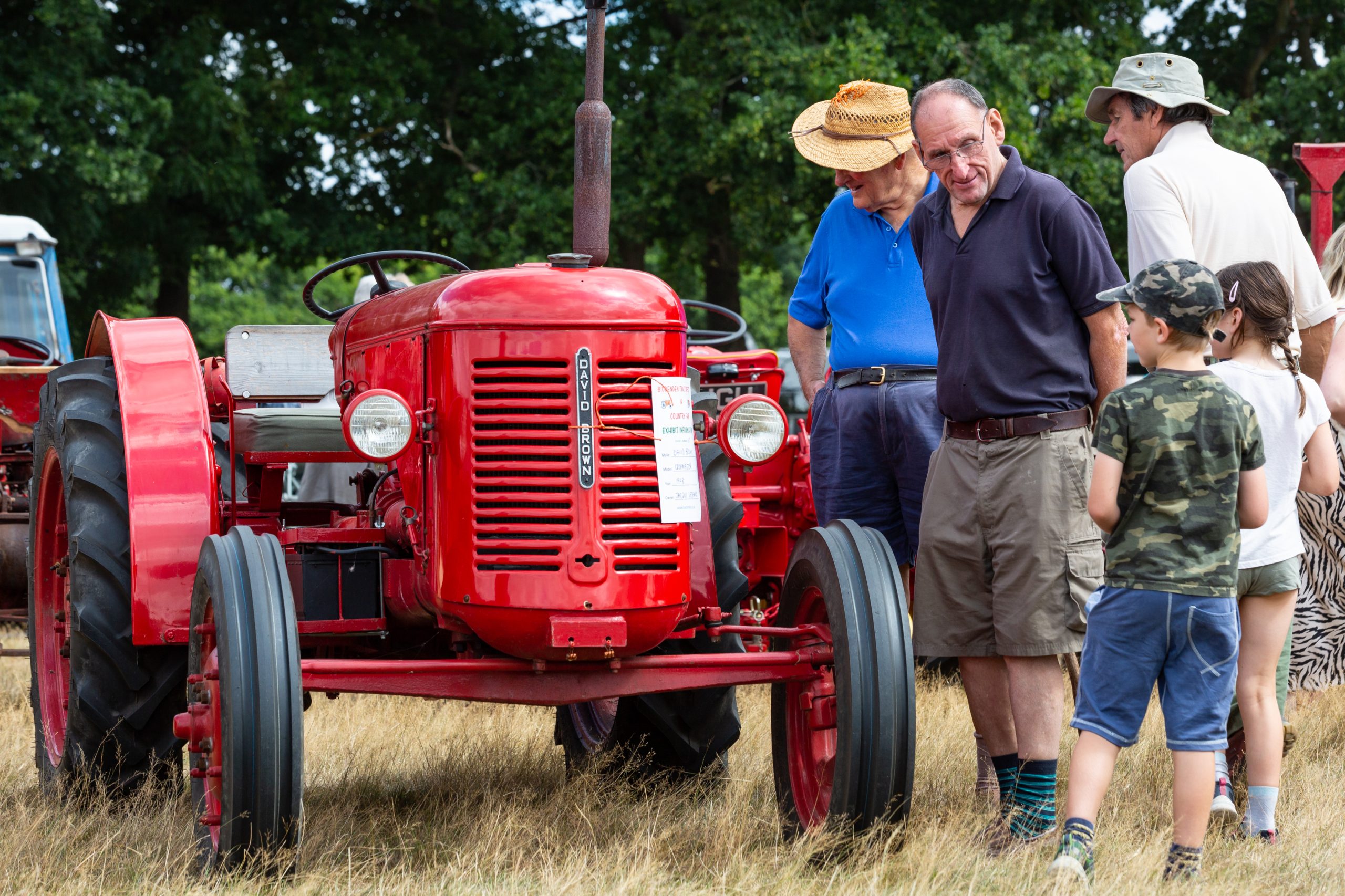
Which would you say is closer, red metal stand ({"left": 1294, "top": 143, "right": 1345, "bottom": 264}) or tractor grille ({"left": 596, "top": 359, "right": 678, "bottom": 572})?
tractor grille ({"left": 596, "top": 359, "right": 678, "bottom": 572})

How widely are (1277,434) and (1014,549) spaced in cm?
74

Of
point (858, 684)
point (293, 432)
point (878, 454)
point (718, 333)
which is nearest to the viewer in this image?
point (858, 684)

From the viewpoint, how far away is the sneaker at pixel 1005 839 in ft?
12.0

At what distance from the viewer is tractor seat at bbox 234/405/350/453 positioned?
434 cm

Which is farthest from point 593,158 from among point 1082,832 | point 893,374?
point 1082,832

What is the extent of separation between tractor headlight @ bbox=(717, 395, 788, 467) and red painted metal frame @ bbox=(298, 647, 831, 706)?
49 cm

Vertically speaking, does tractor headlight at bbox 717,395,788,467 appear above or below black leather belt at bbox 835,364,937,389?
below

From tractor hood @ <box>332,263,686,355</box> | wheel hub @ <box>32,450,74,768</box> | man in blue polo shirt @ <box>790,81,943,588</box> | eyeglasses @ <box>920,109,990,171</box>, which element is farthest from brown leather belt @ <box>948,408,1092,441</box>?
wheel hub @ <box>32,450,74,768</box>

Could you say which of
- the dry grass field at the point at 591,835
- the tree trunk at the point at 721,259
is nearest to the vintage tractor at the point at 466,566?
the dry grass field at the point at 591,835

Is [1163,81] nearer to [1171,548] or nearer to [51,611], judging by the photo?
[1171,548]

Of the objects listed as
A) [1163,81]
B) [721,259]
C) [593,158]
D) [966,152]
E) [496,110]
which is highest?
[496,110]

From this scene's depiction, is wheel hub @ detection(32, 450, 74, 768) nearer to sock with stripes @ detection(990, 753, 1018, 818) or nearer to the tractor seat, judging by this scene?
the tractor seat

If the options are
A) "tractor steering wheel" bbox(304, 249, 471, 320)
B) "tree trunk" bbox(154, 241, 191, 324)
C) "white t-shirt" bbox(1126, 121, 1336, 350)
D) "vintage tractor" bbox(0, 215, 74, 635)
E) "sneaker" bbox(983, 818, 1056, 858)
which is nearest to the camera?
"sneaker" bbox(983, 818, 1056, 858)

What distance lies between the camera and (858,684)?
11.4ft
